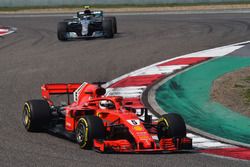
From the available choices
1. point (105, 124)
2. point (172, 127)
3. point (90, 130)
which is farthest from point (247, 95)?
point (90, 130)

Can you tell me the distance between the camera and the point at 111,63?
19.7 metres

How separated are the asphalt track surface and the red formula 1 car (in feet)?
0.55

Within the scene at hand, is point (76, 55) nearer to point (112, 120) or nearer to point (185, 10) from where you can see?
point (112, 120)

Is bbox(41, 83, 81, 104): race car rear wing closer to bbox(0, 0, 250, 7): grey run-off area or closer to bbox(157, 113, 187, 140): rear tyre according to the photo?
bbox(157, 113, 187, 140): rear tyre

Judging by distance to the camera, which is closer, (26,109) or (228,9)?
(26,109)

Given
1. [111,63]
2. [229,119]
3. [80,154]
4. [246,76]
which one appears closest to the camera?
[80,154]

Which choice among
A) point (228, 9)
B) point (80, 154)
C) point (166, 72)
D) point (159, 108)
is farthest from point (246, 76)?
point (228, 9)

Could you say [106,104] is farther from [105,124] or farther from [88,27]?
[88,27]

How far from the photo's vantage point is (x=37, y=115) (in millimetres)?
11297

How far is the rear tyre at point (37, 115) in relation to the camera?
11289 millimetres

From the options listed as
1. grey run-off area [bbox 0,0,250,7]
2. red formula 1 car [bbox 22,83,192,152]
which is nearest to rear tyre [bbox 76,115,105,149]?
red formula 1 car [bbox 22,83,192,152]

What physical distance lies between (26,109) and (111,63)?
824 centimetres

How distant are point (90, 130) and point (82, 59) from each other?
1102 cm

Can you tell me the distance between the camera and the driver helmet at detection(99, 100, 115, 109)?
10.7m
